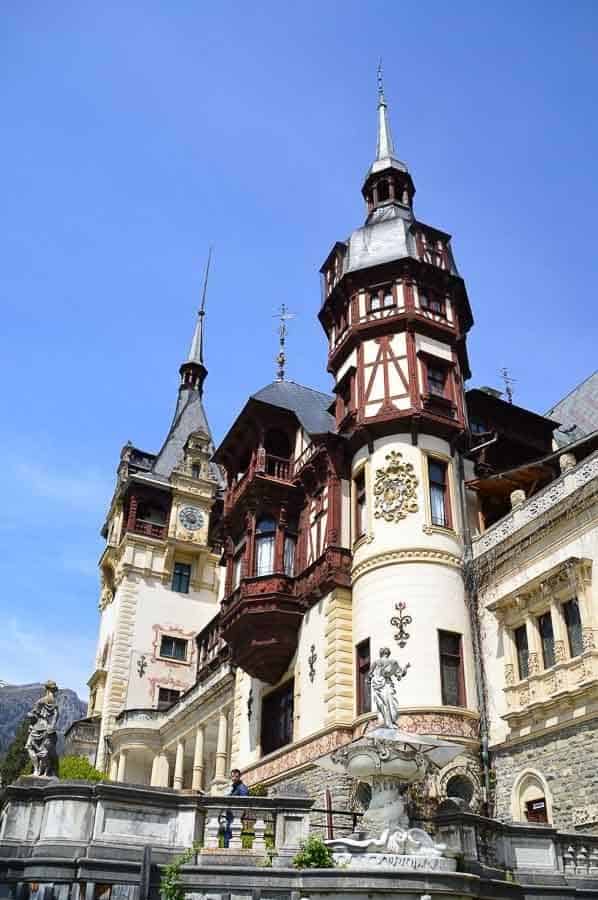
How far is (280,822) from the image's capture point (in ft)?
46.5

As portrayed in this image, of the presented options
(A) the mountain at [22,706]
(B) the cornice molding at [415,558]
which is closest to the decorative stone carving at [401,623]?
(B) the cornice molding at [415,558]

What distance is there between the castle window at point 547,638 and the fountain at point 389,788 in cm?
708

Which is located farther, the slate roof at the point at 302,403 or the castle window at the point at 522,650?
the slate roof at the point at 302,403

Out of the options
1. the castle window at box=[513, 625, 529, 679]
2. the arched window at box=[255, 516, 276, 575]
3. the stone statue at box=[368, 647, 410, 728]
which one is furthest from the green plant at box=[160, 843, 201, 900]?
the arched window at box=[255, 516, 276, 575]

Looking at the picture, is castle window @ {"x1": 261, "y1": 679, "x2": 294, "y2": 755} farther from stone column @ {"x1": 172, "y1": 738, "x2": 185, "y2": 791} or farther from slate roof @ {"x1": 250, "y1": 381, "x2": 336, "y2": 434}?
stone column @ {"x1": 172, "y1": 738, "x2": 185, "y2": 791}

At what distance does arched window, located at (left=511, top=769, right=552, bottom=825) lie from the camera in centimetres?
2109

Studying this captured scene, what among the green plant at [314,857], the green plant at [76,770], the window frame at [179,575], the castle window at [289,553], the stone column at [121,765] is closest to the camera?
the green plant at [314,857]

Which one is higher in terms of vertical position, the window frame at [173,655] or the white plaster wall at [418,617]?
the window frame at [173,655]

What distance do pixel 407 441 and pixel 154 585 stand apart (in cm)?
2806

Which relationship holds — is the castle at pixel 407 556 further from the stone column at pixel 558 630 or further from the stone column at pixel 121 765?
the stone column at pixel 121 765

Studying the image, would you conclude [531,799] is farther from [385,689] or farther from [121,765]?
[121,765]

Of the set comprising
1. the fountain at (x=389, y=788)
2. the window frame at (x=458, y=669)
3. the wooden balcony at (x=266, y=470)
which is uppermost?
the wooden balcony at (x=266, y=470)

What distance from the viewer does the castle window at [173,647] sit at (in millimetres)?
50275

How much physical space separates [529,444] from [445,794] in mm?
14395
